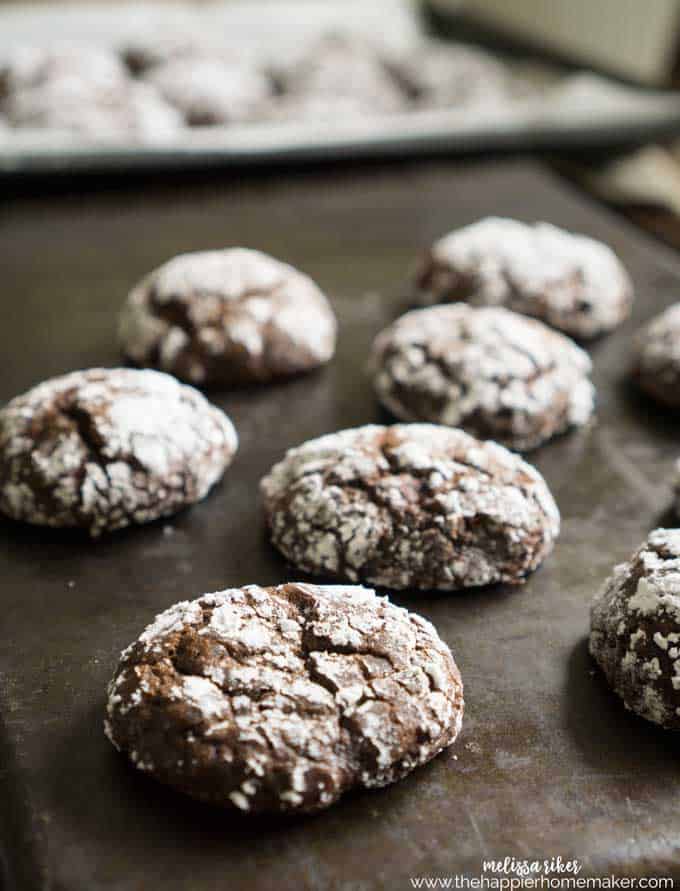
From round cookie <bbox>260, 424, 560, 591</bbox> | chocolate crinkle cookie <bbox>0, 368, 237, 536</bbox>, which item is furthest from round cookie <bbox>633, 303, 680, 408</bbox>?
chocolate crinkle cookie <bbox>0, 368, 237, 536</bbox>

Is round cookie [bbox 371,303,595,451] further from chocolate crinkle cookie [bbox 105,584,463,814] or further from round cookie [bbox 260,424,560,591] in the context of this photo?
chocolate crinkle cookie [bbox 105,584,463,814]

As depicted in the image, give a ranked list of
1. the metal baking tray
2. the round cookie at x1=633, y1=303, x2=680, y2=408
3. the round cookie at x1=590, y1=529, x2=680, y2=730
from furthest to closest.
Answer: the metal baking tray, the round cookie at x1=633, y1=303, x2=680, y2=408, the round cookie at x1=590, y1=529, x2=680, y2=730

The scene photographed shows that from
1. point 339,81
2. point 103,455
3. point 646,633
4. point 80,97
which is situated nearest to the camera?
point 646,633

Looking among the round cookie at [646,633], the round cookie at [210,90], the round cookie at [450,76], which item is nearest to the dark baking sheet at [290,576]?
the round cookie at [646,633]

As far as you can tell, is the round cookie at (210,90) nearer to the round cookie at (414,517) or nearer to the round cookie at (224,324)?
the round cookie at (224,324)

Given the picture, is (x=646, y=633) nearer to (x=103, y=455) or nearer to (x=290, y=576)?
(x=290, y=576)

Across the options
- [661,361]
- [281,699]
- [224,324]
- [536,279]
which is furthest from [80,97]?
[281,699]
